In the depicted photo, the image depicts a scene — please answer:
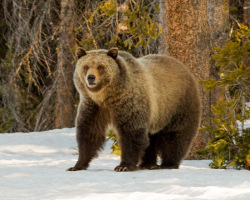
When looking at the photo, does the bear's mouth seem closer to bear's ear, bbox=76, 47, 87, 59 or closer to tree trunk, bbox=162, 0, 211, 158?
bear's ear, bbox=76, 47, 87, 59

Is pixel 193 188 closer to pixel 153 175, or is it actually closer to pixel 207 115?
pixel 153 175

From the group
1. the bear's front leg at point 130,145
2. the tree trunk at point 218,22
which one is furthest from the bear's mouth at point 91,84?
the tree trunk at point 218,22

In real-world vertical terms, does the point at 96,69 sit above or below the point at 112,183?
above

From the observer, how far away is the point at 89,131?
18.9 ft

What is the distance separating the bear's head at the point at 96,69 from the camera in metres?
5.46

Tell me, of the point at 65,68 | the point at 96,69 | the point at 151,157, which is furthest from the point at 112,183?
the point at 65,68

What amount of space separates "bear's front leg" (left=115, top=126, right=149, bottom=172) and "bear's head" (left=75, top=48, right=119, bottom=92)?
59 centimetres

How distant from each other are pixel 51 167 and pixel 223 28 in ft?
17.9

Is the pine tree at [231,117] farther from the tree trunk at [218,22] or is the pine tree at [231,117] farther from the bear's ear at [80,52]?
the tree trunk at [218,22]

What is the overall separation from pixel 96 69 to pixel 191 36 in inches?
104

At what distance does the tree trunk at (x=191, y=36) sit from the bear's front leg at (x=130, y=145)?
90.2 inches

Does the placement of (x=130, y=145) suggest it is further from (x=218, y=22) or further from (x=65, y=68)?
(x=65, y=68)

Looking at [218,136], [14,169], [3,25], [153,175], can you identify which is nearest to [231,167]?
[218,136]

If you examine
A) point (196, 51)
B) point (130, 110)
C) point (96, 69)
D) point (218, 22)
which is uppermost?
point (218, 22)
